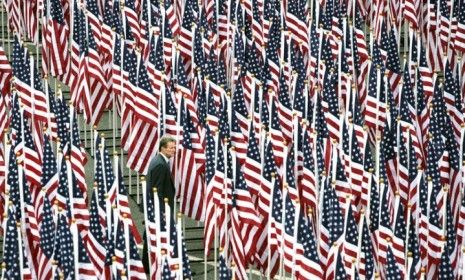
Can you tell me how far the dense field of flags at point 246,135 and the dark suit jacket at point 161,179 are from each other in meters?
0.19

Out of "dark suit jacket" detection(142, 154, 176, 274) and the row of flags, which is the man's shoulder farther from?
the row of flags

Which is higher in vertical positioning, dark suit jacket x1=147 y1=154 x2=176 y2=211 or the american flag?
dark suit jacket x1=147 y1=154 x2=176 y2=211

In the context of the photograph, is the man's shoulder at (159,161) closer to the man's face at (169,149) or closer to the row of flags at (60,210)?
the man's face at (169,149)

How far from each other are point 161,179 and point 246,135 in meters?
3.65

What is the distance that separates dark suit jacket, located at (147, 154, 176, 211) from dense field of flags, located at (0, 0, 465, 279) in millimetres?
191

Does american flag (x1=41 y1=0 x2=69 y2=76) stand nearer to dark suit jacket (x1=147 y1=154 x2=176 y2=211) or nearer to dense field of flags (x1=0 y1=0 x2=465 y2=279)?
dense field of flags (x1=0 y1=0 x2=465 y2=279)

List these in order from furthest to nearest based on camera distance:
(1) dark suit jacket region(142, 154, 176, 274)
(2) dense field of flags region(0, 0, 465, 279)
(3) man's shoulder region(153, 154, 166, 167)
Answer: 1. (3) man's shoulder region(153, 154, 166, 167)
2. (1) dark suit jacket region(142, 154, 176, 274)
3. (2) dense field of flags region(0, 0, 465, 279)

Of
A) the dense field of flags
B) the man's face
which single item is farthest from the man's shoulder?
the dense field of flags

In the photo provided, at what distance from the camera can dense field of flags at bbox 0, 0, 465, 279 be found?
26.0 meters

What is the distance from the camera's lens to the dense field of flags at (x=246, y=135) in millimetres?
26000

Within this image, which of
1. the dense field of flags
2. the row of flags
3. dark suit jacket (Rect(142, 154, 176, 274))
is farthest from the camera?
dark suit jacket (Rect(142, 154, 176, 274))

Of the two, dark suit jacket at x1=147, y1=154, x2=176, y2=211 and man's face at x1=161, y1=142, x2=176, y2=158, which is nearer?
dark suit jacket at x1=147, y1=154, x2=176, y2=211

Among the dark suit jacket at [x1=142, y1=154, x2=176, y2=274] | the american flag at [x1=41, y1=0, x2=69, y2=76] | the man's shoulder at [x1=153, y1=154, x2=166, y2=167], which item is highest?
the man's shoulder at [x1=153, y1=154, x2=166, y2=167]

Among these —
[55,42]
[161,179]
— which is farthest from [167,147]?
[55,42]
